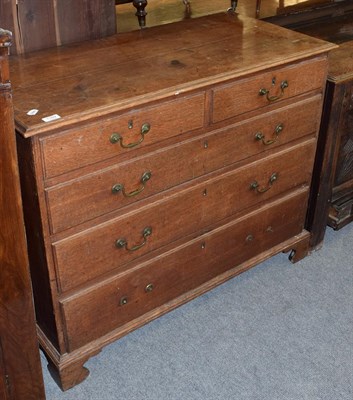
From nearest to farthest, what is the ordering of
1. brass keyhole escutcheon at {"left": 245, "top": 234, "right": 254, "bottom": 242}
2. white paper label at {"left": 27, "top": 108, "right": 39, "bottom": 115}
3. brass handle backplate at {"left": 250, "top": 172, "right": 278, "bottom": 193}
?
white paper label at {"left": 27, "top": 108, "right": 39, "bottom": 115}, brass handle backplate at {"left": 250, "top": 172, "right": 278, "bottom": 193}, brass keyhole escutcheon at {"left": 245, "top": 234, "right": 254, "bottom": 242}

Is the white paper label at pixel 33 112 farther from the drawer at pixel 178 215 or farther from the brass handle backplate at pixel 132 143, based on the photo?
the drawer at pixel 178 215

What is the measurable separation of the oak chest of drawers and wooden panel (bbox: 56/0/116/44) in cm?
8

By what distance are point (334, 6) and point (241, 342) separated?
183 cm

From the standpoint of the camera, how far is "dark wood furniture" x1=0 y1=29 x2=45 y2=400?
1.43 metres

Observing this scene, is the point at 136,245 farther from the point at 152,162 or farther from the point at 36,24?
the point at 36,24

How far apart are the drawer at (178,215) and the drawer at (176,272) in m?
0.06

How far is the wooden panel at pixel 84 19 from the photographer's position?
2.10 metres

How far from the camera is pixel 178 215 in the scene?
208cm

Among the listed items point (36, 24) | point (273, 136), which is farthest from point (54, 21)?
point (273, 136)

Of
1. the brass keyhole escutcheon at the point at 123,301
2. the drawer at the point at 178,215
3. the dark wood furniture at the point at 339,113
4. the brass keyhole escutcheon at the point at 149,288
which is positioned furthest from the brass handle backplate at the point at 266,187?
the brass keyhole escutcheon at the point at 123,301

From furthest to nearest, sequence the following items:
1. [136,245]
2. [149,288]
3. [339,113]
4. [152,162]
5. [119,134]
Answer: [339,113] < [149,288] < [136,245] < [152,162] < [119,134]

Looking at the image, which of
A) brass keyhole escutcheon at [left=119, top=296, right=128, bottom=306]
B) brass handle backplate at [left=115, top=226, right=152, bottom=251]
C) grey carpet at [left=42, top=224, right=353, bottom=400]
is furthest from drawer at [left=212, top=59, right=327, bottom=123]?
grey carpet at [left=42, top=224, right=353, bottom=400]

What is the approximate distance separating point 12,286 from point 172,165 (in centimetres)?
63

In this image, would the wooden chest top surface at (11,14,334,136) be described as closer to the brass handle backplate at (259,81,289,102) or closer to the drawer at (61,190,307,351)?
the brass handle backplate at (259,81,289,102)
